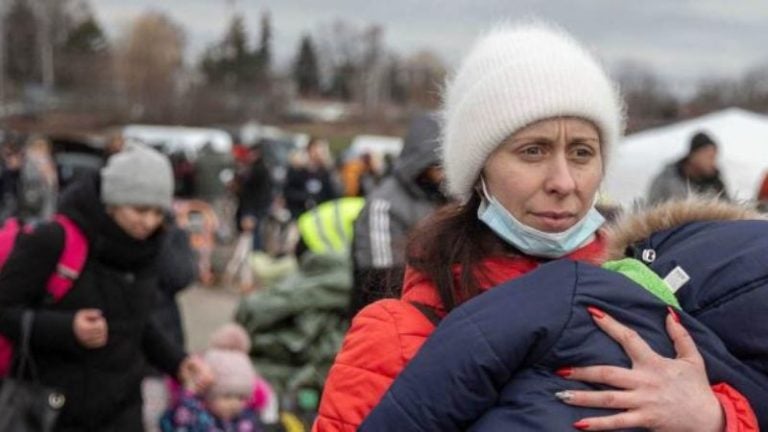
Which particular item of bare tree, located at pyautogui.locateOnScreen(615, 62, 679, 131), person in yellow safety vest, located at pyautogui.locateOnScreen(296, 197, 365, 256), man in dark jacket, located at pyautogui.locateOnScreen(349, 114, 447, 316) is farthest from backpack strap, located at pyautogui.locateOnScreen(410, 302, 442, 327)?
bare tree, located at pyautogui.locateOnScreen(615, 62, 679, 131)

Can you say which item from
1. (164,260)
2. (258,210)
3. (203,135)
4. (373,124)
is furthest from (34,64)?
(164,260)

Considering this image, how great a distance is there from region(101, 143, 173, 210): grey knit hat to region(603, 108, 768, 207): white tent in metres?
8.15

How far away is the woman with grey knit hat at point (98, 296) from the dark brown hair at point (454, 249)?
5.80 ft

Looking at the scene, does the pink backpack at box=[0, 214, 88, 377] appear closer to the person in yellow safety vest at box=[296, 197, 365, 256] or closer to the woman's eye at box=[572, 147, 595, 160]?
the woman's eye at box=[572, 147, 595, 160]

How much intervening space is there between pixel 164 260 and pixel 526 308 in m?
3.62

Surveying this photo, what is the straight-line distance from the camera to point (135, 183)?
129 inches

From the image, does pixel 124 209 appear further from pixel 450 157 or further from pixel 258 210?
pixel 258 210

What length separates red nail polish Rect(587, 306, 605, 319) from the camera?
4.19ft

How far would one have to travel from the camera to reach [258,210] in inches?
475

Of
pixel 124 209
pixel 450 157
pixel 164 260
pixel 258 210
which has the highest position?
pixel 450 157

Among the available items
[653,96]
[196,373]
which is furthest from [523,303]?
[653,96]

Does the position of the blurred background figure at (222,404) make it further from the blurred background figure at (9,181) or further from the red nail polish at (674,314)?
the blurred background figure at (9,181)

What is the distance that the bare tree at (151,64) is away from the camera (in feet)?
181

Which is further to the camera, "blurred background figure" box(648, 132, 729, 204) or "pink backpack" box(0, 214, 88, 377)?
"blurred background figure" box(648, 132, 729, 204)
